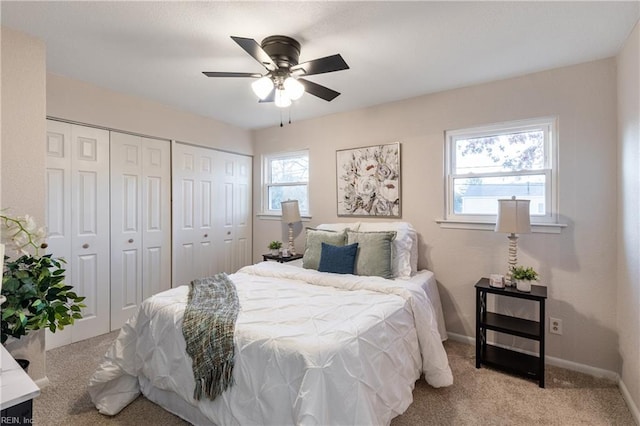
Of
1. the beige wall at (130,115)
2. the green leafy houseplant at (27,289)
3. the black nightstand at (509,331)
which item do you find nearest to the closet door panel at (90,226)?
the beige wall at (130,115)

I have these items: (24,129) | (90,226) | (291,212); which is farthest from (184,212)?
(24,129)

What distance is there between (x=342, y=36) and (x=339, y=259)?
68.5 inches

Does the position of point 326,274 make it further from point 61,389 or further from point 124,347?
point 61,389

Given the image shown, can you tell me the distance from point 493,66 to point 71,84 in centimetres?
367

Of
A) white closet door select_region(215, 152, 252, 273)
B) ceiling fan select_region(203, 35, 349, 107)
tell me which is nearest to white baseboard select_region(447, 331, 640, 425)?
ceiling fan select_region(203, 35, 349, 107)

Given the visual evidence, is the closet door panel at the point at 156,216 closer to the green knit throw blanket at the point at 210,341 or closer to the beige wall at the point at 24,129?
the beige wall at the point at 24,129

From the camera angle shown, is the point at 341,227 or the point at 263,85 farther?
the point at 341,227

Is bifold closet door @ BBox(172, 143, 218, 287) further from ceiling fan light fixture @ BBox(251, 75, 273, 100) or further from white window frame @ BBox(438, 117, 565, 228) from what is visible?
white window frame @ BBox(438, 117, 565, 228)

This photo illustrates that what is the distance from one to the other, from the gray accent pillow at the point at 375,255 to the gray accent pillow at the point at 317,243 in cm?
22

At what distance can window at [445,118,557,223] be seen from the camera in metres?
2.60

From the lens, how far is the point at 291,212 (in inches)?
152

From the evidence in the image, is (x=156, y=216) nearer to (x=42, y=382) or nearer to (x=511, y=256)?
(x=42, y=382)

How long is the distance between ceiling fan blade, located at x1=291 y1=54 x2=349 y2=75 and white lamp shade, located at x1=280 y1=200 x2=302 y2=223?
79.8 inches

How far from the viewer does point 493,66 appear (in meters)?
2.50
